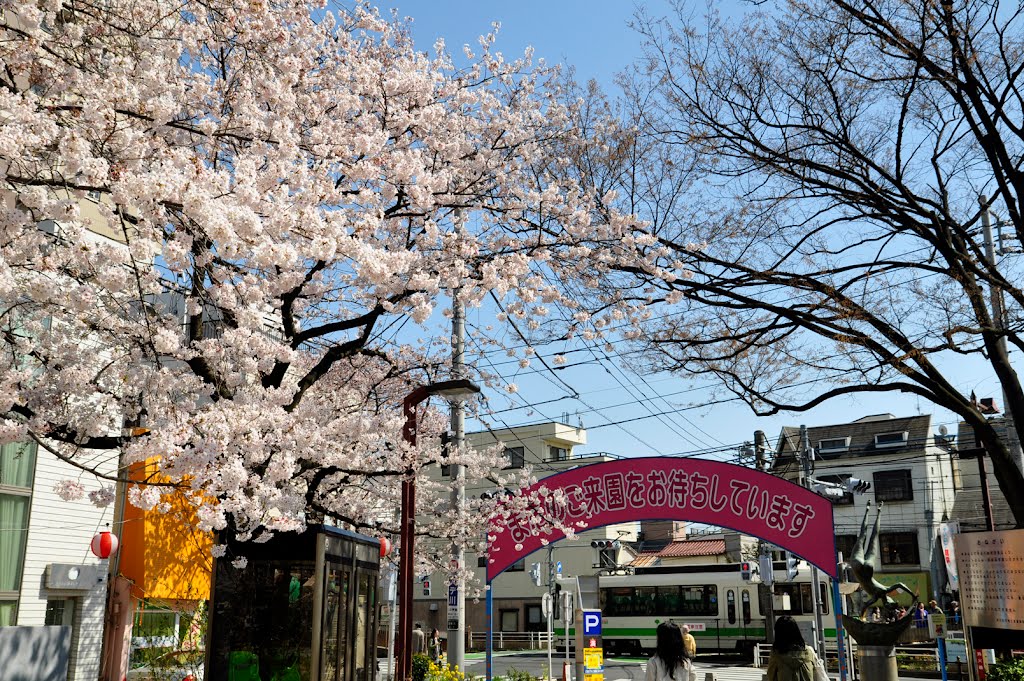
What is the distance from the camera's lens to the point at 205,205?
558 cm

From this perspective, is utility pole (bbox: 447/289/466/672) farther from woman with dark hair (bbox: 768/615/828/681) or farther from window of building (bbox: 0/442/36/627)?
woman with dark hair (bbox: 768/615/828/681)

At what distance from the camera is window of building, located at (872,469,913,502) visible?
1706 inches

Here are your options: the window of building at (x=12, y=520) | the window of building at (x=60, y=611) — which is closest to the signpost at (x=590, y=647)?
the window of building at (x=60, y=611)

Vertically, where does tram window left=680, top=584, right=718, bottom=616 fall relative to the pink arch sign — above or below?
below

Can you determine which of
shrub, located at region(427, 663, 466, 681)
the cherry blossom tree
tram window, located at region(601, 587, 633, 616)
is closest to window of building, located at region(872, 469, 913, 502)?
tram window, located at region(601, 587, 633, 616)

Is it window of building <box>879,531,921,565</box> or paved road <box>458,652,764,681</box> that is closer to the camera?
paved road <box>458,652,764,681</box>

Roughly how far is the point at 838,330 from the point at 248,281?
7.15 metres

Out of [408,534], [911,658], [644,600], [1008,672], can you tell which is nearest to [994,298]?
[1008,672]

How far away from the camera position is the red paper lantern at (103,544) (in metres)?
13.0

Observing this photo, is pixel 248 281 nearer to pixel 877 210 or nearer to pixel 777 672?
pixel 777 672

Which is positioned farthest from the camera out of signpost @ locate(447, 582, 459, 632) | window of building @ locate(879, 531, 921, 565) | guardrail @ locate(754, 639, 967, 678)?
window of building @ locate(879, 531, 921, 565)

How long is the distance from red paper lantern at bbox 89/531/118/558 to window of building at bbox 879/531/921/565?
38.9 metres

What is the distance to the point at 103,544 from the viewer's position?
42.6ft

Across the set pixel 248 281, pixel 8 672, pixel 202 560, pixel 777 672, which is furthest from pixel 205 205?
pixel 202 560
